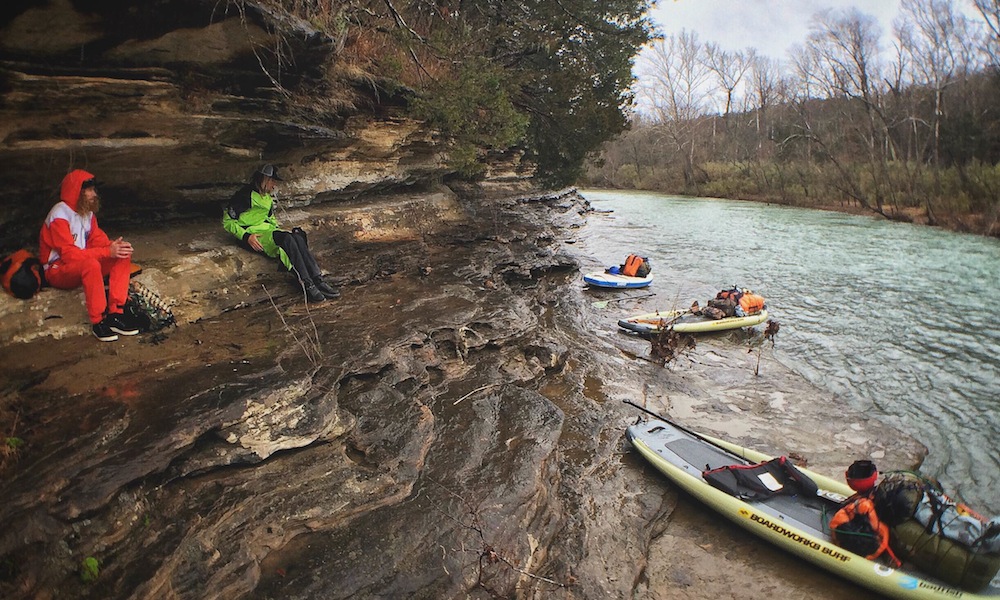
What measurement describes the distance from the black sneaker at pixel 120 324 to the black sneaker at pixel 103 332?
32 millimetres

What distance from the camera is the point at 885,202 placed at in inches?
926

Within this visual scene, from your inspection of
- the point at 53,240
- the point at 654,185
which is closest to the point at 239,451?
the point at 53,240

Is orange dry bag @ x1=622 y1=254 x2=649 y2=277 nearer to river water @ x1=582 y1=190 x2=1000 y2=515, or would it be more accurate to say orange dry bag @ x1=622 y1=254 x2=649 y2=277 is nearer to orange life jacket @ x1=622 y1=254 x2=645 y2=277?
orange life jacket @ x1=622 y1=254 x2=645 y2=277

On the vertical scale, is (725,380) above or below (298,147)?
below

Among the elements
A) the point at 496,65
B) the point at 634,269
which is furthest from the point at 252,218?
the point at 634,269

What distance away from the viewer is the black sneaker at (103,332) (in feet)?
13.7

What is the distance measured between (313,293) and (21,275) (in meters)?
2.48

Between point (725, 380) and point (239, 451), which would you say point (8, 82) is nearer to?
point (239, 451)

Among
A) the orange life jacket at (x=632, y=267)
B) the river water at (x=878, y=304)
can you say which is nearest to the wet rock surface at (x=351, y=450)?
the river water at (x=878, y=304)

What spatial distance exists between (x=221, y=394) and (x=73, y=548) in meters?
1.25

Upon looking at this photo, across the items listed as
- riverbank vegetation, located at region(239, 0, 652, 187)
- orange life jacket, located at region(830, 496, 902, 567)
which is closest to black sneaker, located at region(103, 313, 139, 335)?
riverbank vegetation, located at region(239, 0, 652, 187)

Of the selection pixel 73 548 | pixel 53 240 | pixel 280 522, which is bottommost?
pixel 280 522

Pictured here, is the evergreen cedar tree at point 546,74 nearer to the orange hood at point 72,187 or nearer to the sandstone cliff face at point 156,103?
the sandstone cliff face at point 156,103

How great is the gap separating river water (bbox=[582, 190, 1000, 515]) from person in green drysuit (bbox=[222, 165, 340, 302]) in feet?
21.7
